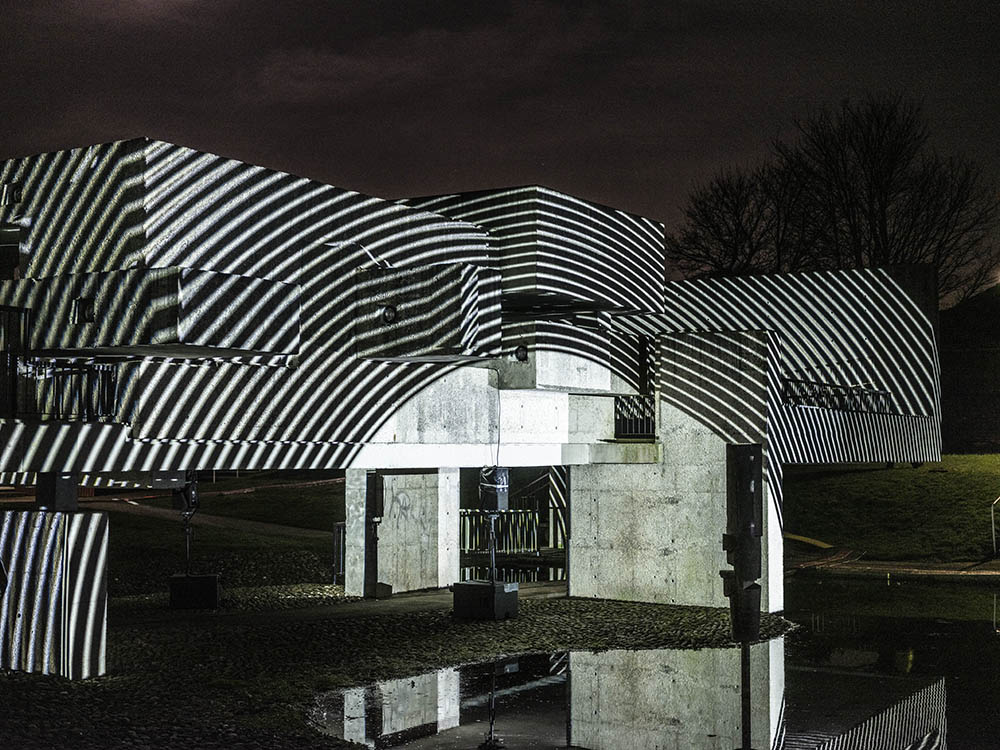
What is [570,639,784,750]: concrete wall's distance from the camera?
11.0 metres

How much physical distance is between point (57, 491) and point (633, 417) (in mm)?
12340

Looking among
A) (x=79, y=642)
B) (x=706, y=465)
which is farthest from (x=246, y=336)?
(x=706, y=465)

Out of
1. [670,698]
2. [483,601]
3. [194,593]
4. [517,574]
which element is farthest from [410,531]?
[670,698]

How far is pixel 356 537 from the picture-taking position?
22359 millimetres

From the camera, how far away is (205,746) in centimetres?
1016

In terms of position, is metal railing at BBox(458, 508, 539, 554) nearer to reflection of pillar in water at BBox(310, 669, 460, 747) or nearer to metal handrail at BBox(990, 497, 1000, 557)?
metal handrail at BBox(990, 497, 1000, 557)

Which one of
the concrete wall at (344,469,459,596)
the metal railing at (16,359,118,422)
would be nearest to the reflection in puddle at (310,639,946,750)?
the metal railing at (16,359,118,422)

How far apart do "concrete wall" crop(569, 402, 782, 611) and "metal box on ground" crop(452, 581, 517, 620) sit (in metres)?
3.61

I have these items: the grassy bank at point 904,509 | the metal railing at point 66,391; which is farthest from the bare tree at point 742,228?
the metal railing at point 66,391

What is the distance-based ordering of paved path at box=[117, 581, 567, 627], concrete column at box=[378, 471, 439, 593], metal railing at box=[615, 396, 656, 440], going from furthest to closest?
metal railing at box=[615, 396, 656, 440]
concrete column at box=[378, 471, 439, 593]
paved path at box=[117, 581, 567, 627]

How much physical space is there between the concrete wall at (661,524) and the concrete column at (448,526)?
2517 millimetres

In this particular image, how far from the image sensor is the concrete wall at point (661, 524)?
69.1 ft

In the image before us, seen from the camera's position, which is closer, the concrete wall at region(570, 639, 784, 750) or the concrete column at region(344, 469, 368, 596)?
the concrete wall at region(570, 639, 784, 750)

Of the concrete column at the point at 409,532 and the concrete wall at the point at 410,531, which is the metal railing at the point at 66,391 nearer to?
the concrete wall at the point at 410,531
